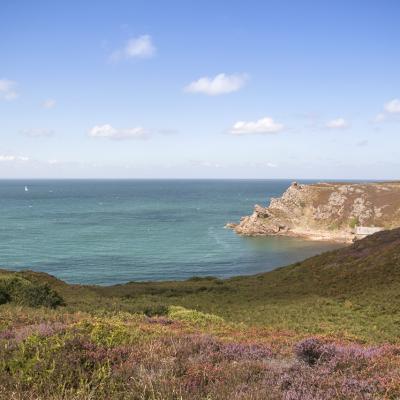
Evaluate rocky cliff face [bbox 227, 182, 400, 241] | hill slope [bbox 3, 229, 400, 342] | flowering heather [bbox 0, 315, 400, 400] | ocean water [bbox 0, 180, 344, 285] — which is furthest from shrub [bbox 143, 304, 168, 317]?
rocky cliff face [bbox 227, 182, 400, 241]

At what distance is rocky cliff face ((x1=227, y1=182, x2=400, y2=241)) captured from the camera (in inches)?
4678

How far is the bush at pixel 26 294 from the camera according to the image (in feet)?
75.5

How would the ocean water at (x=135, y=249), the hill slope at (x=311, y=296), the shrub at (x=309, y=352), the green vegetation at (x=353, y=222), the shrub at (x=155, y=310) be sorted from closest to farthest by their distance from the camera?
the shrub at (x=309, y=352)
the hill slope at (x=311, y=296)
the shrub at (x=155, y=310)
the ocean water at (x=135, y=249)
the green vegetation at (x=353, y=222)

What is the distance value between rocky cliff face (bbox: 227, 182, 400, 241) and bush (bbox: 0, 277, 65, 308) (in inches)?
3784

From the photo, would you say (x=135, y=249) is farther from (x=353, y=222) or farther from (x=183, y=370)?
(x=183, y=370)

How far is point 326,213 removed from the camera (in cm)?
12762

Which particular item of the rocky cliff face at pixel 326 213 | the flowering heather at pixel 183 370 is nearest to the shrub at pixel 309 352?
the flowering heather at pixel 183 370

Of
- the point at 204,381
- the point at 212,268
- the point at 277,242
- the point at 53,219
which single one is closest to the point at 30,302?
the point at 204,381

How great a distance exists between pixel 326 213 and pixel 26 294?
114909 mm

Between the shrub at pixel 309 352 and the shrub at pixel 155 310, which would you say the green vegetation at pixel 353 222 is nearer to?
the shrub at pixel 155 310

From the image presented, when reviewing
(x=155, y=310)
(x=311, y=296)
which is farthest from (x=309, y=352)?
(x=311, y=296)

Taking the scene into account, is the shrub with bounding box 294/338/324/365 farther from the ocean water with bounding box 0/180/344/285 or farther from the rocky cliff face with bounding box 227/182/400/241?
the rocky cliff face with bounding box 227/182/400/241

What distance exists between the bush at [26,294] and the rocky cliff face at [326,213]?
96.1 metres

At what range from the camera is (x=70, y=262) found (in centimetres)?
7900
